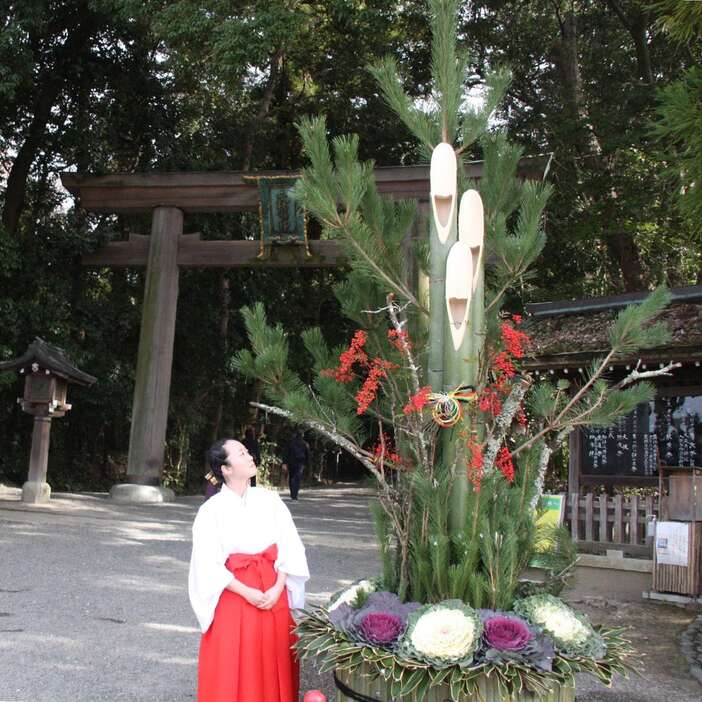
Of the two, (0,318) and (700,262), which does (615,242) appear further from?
(0,318)

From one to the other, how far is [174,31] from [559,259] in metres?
8.37

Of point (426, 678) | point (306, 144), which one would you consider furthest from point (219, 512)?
point (306, 144)

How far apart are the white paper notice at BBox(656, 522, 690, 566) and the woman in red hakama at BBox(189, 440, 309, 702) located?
486cm

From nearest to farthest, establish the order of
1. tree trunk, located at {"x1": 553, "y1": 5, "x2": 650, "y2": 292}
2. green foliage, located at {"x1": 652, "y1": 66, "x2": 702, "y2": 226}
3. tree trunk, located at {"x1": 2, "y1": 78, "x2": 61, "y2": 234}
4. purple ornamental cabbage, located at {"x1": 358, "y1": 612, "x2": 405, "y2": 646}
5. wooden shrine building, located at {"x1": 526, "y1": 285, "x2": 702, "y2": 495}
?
purple ornamental cabbage, located at {"x1": 358, "y1": 612, "x2": 405, "y2": 646} → green foliage, located at {"x1": 652, "y1": 66, "x2": 702, "y2": 226} → wooden shrine building, located at {"x1": 526, "y1": 285, "x2": 702, "y2": 495} → tree trunk, located at {"x1": 553, "y1": 5, "x2": 650, "y2": 292} → tree trunk, located at {"x1": 2, "y1": 78, "x2": 61, "y2": 234}

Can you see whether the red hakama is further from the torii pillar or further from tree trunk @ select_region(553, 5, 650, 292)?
tree trunk @ select_region(553, 5, 650, 292)

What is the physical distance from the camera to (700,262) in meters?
15.0

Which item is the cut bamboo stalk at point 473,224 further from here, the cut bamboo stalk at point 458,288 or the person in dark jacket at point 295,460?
the person in dark jacket at point 295,460

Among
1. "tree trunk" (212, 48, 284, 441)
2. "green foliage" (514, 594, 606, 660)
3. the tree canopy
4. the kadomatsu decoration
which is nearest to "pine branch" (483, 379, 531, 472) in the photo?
the kadomatsu decoration

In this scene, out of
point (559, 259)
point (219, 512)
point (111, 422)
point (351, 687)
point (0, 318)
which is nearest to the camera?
point (351, 687)

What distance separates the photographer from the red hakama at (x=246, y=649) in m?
3.23

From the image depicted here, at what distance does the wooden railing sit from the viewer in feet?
28.4

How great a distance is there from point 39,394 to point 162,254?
3.05 m

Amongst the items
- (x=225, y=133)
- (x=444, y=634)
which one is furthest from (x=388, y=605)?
(x=225, y=133)

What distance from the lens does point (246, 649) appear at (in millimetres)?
3262
